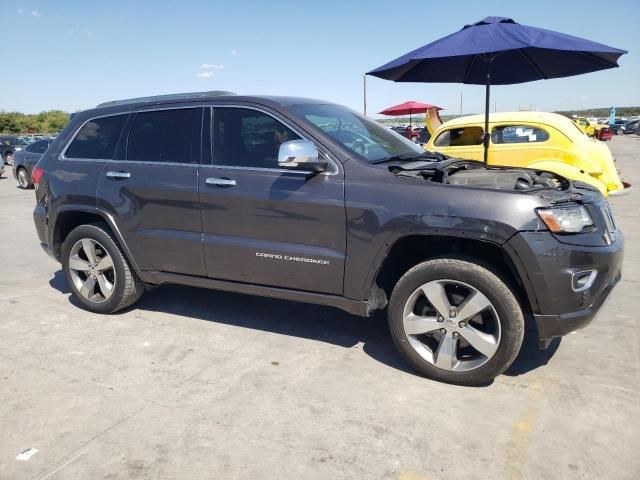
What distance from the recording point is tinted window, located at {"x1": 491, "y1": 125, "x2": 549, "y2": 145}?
854 centimetres

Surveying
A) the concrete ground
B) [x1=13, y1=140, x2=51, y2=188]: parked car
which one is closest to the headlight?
the concrete ground

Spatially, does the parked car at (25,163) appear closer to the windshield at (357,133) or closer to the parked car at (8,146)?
the parked car at (8,146)

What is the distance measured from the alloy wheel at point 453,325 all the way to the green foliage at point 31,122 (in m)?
63.8

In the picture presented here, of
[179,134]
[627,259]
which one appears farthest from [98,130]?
[627,259]

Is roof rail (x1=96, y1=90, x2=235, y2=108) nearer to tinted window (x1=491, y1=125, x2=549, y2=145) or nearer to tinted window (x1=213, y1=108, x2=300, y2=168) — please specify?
tinted window (x1=213, y1=108, x2=300, y2=168)

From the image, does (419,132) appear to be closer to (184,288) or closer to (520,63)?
(520,63)

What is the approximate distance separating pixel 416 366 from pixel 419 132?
27.2 m

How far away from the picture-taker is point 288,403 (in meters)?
3.08

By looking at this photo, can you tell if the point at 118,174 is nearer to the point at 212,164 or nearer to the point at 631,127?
the point at 212,164

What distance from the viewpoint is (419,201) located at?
10.4ft

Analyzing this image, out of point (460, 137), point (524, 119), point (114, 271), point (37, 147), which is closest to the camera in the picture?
point (114, 271)

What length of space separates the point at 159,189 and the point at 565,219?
2.87 m

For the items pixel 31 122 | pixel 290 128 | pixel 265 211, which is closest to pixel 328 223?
pixel 265 211

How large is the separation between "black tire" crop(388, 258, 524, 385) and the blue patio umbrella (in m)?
2.56
